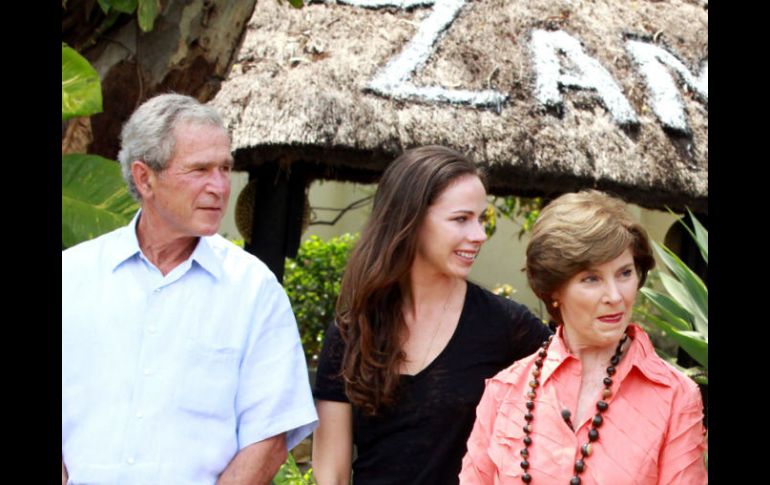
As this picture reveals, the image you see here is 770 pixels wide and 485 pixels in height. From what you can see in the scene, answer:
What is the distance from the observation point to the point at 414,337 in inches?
119

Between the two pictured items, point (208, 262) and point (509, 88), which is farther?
point (509, 88)

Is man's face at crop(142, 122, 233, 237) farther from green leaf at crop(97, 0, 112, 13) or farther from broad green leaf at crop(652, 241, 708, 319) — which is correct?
broad green leaf at crop(652, 241, 708, 319)

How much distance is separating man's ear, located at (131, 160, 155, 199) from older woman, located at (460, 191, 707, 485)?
1.07 m

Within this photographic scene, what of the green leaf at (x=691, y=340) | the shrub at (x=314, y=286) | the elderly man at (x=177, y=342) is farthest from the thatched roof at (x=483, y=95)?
the elderly man at (x=177, y=342)

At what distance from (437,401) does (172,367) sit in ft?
2.37

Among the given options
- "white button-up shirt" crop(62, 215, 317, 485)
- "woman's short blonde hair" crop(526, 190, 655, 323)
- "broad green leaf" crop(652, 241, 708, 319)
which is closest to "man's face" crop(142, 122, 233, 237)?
"white button-up shirt" crop(62, 215, 317, 485)

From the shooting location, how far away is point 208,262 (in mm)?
2922

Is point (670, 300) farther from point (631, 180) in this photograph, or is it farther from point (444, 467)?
point (444, 467)

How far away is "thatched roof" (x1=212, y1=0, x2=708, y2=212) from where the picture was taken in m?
6.62

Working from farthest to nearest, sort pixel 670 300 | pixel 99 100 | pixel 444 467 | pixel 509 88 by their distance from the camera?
pixel 509 88, pixel 670 300, pixel 99 100, pixel 444 467

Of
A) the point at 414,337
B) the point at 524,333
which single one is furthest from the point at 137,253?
the point at 524,333

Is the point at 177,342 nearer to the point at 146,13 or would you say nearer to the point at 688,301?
the point at 146,13
